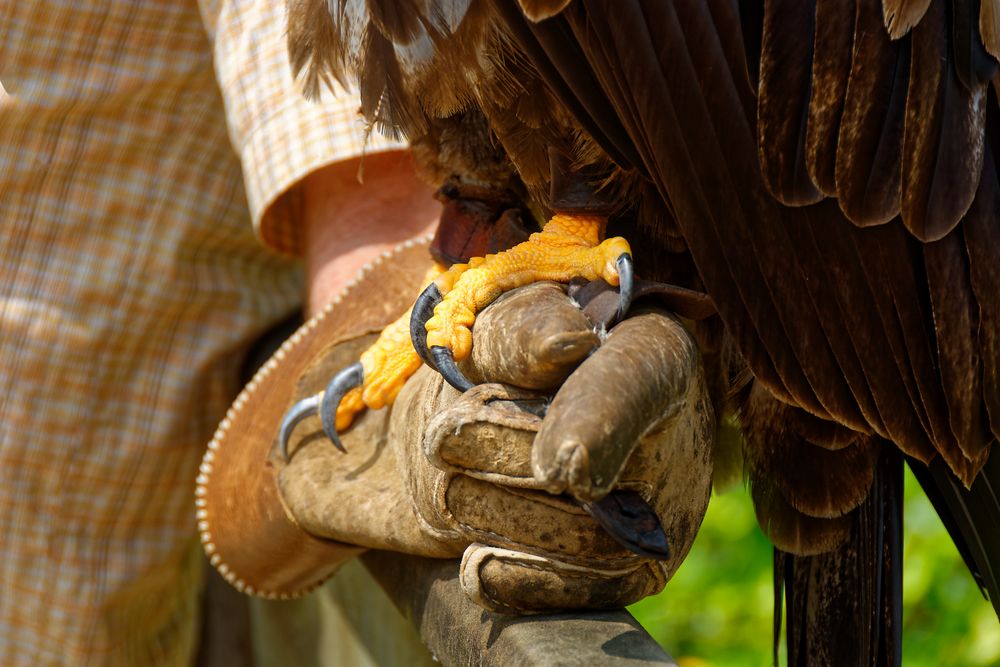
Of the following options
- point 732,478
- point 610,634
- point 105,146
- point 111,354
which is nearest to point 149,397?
point 111,354

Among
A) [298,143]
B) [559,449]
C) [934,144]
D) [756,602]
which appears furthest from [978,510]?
[756,602]

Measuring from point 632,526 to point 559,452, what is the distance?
0.51 feet

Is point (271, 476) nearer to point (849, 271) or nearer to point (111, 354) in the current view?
point (111, 354)

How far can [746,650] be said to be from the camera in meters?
2.66

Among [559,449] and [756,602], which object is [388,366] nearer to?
[559,449]

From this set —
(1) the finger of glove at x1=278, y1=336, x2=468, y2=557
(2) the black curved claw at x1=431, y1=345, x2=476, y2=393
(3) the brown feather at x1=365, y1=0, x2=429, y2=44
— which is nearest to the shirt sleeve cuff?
(1) the finger of glove at x1=278, y1=336, x2=468, y2=557

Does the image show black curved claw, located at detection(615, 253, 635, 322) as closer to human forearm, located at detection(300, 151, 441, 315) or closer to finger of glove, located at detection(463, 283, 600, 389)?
finger of glove, located at detection(463, 283, 600, 389)

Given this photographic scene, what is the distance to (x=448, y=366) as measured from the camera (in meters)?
1.13

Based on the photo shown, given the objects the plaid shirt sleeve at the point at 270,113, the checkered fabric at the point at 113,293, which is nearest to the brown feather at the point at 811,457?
the plaid shirt sleeve at the point at 270,113

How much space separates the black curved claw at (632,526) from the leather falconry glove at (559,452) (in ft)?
0.09

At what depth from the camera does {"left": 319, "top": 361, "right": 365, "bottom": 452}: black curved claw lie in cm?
145

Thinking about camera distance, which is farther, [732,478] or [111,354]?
[111,354]

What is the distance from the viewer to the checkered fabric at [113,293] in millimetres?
1989

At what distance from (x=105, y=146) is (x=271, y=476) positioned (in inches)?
33.1
